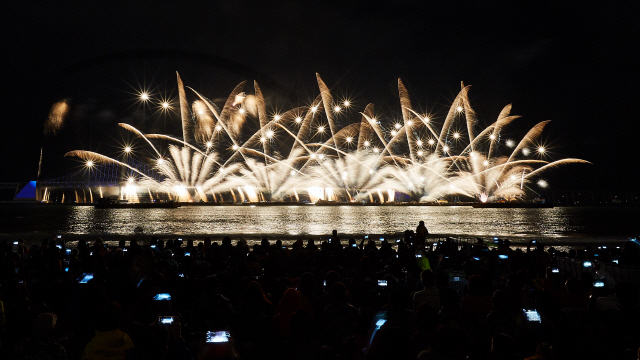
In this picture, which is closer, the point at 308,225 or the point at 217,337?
the point at 217,337

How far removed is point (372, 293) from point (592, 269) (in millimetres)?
8802

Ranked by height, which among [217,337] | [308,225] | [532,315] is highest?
[217,337]

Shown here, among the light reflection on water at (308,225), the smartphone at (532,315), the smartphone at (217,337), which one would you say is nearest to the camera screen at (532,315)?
the smartphone at (532,315)

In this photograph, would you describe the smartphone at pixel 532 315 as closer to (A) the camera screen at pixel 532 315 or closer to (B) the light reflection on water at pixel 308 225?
(A) the camera screen at pixel 532 315

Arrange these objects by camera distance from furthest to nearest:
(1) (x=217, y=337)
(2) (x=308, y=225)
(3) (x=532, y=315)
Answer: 1. (2) (x=308, y=225)
2. (3) (x=532, y=315)
3. (1) (x=217, y=337)

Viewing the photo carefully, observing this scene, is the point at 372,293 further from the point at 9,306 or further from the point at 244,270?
the point at 9,306

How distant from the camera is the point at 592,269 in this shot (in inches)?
518

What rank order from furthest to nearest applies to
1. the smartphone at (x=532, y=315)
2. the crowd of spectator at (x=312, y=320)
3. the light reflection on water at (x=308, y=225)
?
1. the light reflection on water at (x=308, y=225)
2. the smartphone at (x=532, y=315)
3. the crowd of spectator at (x=312, y=320)

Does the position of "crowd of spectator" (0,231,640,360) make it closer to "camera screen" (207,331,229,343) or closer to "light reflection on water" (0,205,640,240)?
"camera screen" (207,331,229,343)

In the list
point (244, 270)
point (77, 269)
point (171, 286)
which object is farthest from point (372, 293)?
point (77, 269)

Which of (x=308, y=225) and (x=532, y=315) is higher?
(x=532, y=315)

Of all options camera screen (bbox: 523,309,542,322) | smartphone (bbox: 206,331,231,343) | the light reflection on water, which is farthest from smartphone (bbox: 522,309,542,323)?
the light reflection on water

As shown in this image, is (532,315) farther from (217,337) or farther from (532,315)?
(217,337)

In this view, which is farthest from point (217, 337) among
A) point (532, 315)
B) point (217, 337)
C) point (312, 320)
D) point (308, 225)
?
point (308, 225)
